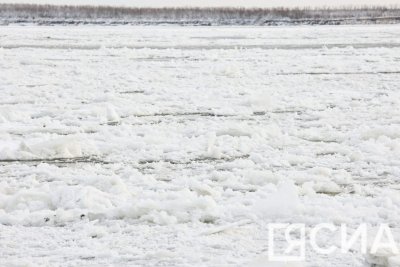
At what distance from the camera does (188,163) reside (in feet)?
17.0

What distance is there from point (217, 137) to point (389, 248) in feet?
9.90

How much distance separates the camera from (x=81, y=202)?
4012 mm

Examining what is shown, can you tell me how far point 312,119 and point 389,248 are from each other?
12.7 feet

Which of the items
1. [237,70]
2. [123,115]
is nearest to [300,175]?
[123,115]

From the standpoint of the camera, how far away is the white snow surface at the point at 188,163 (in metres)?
3.48

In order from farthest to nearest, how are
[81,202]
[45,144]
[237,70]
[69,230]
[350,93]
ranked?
1. [237,70]
2. [350,93]
3. [45,144]
4. [81,202]
5. [69,230]

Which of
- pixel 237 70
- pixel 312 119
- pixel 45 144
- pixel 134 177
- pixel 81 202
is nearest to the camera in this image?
pixel 81 202

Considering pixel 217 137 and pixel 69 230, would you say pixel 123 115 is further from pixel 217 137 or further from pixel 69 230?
pixel 69 230

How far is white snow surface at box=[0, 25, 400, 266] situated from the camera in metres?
3.48

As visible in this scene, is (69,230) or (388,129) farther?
(388,129)

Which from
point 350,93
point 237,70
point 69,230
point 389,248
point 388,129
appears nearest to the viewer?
point 389,248

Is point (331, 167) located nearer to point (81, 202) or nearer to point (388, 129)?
point (388, 129)

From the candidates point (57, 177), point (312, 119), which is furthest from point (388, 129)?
point (57, 177)

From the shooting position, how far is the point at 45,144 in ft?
18.2
